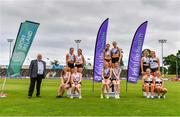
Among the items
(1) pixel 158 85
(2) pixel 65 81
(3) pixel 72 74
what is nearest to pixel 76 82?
(3) pixel 72 74

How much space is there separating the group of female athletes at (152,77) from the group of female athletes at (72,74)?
2.89 metres

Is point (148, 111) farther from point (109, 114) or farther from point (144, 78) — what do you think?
point (144, 78)

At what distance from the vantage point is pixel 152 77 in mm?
17500

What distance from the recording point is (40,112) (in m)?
12.5

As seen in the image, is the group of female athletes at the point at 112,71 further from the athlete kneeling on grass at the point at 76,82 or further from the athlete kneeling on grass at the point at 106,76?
A: the athlete kneeling on grass at the point at 76,82

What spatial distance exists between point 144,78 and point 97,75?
4.02m

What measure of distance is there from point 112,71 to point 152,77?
1848 millimetres

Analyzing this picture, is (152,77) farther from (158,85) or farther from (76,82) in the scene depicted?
(76,82)

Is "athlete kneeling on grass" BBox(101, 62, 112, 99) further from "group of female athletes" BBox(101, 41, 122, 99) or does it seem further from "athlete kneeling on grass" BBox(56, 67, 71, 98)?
"athlete kneeling on grass" BBox(56, 67, 71, 98)

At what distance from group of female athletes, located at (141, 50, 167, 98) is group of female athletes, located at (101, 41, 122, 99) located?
1.31 metres

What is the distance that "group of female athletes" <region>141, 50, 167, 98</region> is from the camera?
1736 cm

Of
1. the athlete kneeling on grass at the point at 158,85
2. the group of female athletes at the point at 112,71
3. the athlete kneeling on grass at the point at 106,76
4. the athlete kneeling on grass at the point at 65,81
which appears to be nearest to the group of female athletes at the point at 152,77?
the athlete kneeling on grass at the point at 158,85

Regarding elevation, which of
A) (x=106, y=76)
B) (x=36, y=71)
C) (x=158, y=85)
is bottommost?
(x=158, y=85)

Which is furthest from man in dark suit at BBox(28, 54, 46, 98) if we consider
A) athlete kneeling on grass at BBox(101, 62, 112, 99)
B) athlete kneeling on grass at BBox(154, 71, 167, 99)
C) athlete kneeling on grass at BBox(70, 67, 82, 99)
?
athlete kneeling on grass at BBox(154, 71, 167, 99)
